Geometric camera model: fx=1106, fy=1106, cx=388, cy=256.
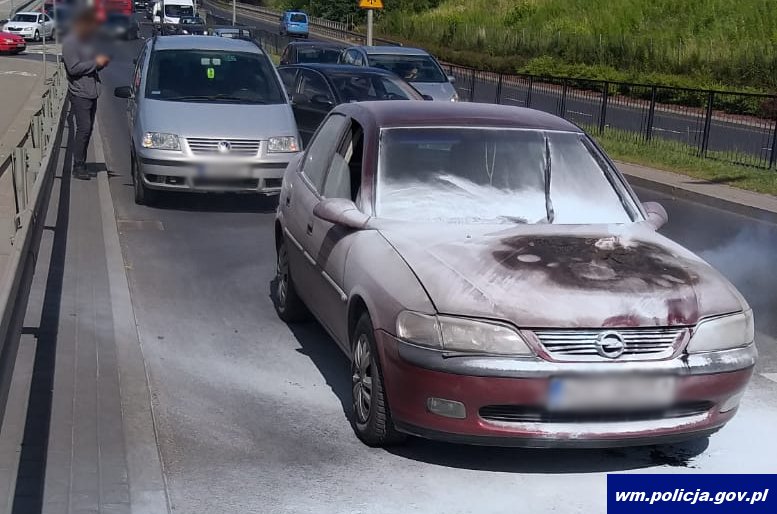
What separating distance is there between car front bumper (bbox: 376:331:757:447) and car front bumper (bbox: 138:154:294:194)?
7.36 m

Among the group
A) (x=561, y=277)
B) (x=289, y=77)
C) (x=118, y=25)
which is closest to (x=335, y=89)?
(x=289, y=77)

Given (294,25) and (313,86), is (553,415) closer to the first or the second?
(313,86)

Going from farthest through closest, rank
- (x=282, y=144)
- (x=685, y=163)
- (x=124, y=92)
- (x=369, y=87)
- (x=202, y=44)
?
(x=685, y=163)
(x=369, y=87)
(x=124, y=92)
(x=202, y=44)
(x=282, y=144)

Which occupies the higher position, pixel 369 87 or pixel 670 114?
pixel 369 87

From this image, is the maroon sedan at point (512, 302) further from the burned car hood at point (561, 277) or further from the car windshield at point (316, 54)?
the car windshield at point (316, 54)

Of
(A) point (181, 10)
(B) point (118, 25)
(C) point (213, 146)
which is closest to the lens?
(B) point (118, 25)

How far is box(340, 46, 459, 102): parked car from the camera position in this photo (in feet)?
70.2

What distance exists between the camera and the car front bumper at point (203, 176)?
12055 millimetres

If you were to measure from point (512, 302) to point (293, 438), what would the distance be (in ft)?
4.78

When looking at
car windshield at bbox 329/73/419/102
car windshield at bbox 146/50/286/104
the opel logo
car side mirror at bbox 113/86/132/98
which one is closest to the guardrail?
car side mirror at bbox 113/86/132/98

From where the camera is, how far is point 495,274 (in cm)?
512

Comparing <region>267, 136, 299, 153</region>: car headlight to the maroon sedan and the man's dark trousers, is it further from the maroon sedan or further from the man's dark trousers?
the maroon sedan

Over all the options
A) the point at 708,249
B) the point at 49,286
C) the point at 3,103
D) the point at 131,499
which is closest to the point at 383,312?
the point at 131,499

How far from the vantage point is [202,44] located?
1385cm
